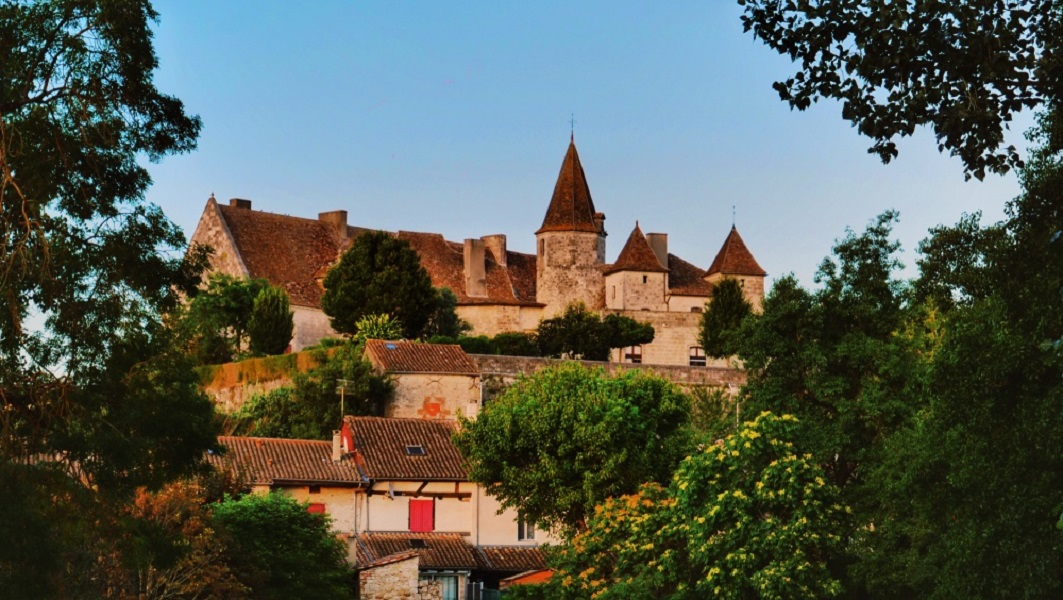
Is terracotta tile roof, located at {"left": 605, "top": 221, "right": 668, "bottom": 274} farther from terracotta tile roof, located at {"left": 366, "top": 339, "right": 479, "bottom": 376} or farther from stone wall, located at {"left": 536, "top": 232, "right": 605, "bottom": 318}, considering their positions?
terracotta tile roof, located at {"left": 366, "top": 339, "right": 479, "bottom": 376}

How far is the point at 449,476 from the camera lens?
48.7 meters

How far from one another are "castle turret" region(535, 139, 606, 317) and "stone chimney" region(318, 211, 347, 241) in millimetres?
8945

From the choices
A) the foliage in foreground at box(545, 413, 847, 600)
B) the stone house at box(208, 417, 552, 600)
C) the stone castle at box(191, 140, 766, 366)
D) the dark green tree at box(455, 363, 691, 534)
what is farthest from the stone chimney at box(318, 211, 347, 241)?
the foliage in foreground at box(545, 413, 847, 600)

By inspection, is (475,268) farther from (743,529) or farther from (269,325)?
(743,529)

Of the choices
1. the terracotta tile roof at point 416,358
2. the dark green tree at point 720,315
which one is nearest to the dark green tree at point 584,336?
the dark green tree at point 720,315

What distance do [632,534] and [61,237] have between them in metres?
17.1

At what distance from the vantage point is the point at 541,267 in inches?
3071

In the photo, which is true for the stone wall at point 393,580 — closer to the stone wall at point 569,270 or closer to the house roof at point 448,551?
the house roof at point 448,551

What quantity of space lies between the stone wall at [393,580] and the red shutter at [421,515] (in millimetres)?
6438

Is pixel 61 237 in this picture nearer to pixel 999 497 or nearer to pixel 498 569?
pixel 999 497

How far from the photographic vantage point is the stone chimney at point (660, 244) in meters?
80.2

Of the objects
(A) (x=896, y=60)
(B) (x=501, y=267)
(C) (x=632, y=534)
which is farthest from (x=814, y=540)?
(B) (x=501, y=267)

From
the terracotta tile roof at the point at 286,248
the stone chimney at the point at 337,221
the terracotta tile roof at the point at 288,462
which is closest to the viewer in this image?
the terracotta tile roof at the point at 288,462

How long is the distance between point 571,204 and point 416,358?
24052mm
